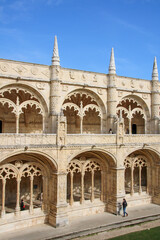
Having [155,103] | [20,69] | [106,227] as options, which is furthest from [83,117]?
[106,227]

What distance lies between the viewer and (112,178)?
18250 millimetres

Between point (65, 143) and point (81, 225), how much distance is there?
522cm

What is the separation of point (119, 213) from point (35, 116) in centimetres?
987

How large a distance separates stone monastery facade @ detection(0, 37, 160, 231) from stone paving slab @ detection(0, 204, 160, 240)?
0.49 metres

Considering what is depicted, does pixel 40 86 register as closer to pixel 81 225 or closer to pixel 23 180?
Answer: pixel 23 180

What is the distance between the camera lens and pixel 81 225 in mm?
15477

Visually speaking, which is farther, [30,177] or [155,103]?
[155,103]

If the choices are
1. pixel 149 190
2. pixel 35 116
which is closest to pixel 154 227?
pixel 149 190

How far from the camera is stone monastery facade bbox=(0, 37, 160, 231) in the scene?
1520cm

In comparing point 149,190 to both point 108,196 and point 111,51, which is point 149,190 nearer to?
point 108,196

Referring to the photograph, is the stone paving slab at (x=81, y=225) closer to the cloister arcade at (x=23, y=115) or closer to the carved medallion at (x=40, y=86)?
the cloister arcade at (x=23, y=115)

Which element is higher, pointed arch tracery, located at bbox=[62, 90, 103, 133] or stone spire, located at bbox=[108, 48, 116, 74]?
stone spire, located at bbox=[108, 48, 116, 74]

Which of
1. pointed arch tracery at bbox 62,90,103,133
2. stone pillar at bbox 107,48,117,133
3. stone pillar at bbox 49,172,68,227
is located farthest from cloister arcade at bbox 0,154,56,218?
stone pillar at bbox 107,48,117,133

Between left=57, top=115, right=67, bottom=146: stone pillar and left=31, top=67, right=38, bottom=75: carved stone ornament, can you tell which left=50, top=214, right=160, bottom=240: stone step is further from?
left=31, top=67, right=38, bottom=75: carved stone ornament
